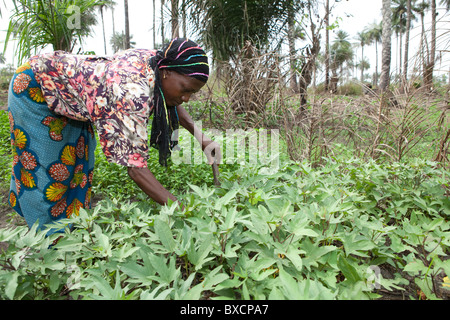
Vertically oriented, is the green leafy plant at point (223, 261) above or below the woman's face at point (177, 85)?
below

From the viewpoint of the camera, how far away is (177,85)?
1.68 meters

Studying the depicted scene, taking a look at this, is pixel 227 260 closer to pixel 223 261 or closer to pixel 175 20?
pixel 223 261

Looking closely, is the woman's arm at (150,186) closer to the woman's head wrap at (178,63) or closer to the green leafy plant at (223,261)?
the green leafy plant at (223,261)

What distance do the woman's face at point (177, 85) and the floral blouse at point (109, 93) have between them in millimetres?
84

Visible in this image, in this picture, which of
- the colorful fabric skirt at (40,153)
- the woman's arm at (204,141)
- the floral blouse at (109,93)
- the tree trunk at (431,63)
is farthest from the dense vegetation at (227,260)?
the tree trunk at (431,63)

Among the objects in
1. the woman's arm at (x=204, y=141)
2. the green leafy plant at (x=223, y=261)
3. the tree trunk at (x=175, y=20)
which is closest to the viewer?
the green leafy plant at (x=223, y=261)

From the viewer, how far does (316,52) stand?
306cm

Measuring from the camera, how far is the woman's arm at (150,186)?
142 centimetres

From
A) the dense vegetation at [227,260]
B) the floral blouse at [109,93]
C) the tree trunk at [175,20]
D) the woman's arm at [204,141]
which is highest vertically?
the tree trunk at [175,20]

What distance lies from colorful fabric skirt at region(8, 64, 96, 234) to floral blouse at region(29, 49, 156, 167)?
0.10 metres

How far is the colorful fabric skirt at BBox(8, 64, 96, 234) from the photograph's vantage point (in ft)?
6.01
